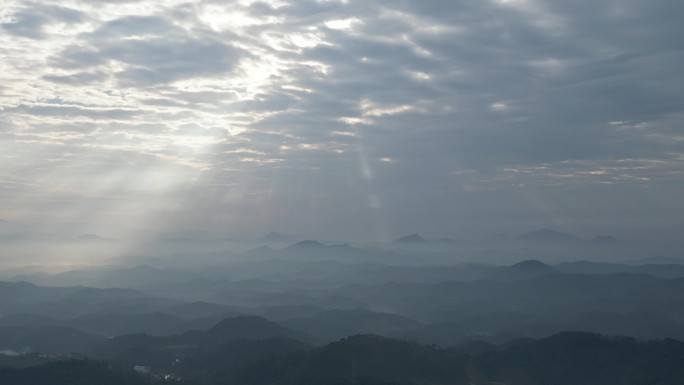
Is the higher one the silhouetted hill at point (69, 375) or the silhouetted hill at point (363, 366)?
the silhouetted hill at point (69, 375)

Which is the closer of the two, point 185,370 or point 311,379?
point 311,379

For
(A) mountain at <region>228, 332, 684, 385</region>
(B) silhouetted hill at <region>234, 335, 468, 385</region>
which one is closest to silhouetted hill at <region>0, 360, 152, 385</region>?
(A) mountain at <region>228, 332, 684, 385</region>

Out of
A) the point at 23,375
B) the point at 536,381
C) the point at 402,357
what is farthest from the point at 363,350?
the point at 23,375

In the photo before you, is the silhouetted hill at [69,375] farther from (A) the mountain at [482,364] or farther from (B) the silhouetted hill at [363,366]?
(B) the silhouetted hill at [363,366]

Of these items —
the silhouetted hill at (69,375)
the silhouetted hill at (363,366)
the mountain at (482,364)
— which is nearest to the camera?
the silhouetted hill at (69,375)

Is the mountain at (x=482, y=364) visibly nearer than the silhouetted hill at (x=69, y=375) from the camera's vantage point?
No

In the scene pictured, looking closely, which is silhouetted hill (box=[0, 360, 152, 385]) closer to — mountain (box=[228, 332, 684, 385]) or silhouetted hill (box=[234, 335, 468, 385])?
mountain (box=[228, 332, 684, 385])

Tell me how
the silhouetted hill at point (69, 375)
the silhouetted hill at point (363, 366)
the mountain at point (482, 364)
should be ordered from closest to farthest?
1. the silhouetted hill at point (69, 375)
2. the silhouetted hill at point (363, 366)
3. the mountain at point (482, 364)

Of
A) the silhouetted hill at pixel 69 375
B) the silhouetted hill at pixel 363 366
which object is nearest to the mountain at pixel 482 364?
the silhouetted hill at pixel 363 366

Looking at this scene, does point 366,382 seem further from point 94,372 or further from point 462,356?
point 94,372

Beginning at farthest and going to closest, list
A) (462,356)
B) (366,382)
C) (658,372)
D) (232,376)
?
1. (462,356)
2. (232,376)
3. (658,372)
4. (366,382)

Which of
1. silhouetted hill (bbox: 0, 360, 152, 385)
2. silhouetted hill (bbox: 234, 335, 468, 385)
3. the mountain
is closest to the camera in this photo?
silhouetted hill (bbox: 0, 360, 152, 385)
